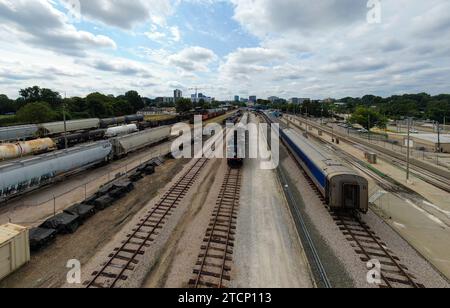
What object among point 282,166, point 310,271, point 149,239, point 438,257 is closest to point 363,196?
point 438,257

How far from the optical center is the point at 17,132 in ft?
137

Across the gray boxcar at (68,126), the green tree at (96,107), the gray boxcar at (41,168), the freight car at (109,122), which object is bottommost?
the gray boxcar at (41,168)

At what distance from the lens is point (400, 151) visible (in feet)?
147

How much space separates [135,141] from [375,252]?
109ft

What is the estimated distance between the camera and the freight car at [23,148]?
102ft

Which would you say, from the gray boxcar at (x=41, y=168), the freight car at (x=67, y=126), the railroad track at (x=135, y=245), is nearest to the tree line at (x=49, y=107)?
the freight car at (x=67, y=126)

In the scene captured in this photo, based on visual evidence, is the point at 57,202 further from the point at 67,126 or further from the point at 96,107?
the point at 96,107

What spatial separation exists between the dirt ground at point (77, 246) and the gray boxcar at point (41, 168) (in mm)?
6921

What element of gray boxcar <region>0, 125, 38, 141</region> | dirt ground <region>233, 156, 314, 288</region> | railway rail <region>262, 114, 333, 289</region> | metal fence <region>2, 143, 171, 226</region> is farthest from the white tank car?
railway rail <region>262, 114, 333, 289</region>

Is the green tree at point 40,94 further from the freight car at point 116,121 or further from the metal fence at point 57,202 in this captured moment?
the metal fence at point 57,202

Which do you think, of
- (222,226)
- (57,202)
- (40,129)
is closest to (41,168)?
(57,202)

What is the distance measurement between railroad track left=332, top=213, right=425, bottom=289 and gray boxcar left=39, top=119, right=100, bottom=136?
5022cm

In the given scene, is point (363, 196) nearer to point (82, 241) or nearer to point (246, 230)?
point (246, 230)

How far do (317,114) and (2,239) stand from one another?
479ft
